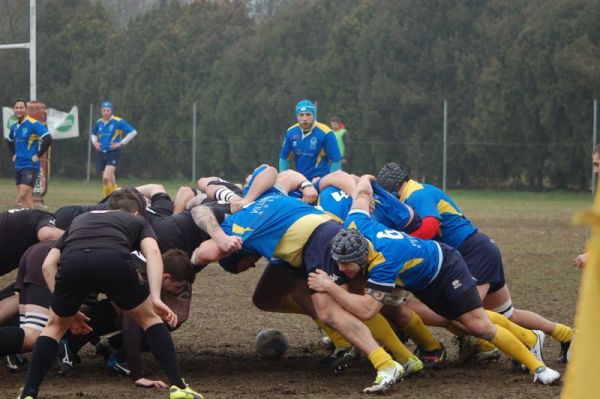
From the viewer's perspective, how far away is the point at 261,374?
7.05 meters

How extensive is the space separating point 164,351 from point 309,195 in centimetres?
261

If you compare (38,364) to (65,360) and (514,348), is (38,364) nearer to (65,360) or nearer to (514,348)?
(65,360)

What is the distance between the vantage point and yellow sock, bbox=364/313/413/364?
695cm

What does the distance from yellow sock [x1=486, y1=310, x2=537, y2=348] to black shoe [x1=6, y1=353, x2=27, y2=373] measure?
10.3 ft

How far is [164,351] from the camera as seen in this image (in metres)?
5.83

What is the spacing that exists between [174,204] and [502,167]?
23.1m

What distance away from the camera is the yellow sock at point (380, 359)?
6.34 m

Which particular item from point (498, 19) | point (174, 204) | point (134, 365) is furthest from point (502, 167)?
point (134, 365)

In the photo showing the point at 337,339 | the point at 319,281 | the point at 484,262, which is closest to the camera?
the point at 319,281

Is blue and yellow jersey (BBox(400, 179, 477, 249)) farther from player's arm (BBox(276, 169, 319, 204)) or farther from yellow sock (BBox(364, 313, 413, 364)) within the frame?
yellow sock (BBox(364, 313, 413, 364))

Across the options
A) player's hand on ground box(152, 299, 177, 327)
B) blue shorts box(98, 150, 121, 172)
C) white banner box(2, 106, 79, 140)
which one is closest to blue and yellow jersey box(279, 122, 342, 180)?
player's hand on ground box(152, 299, 177, 327)

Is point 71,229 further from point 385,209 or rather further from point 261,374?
point 385,209

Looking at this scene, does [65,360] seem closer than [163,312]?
No

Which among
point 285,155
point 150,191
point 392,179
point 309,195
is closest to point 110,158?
point 285,155
